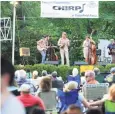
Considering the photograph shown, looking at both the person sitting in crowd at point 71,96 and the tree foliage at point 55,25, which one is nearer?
the person sitting in crowd at point 71,96

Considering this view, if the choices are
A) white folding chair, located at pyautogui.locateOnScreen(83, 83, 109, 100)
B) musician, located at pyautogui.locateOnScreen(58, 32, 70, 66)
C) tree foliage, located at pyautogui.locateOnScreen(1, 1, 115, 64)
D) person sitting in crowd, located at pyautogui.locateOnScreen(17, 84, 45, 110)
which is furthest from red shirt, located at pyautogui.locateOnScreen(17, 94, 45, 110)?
tree foliage, located at pyautogui.locateOnScreen(1, 1, 115, 64)

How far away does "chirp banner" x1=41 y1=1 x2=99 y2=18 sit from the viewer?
1991 cm

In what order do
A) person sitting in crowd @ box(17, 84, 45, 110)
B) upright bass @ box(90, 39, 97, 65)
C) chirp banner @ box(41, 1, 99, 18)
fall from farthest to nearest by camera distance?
upright bass @ box(90, 39, 97, 65)
chirp banner @ box(41, 1, 99, 18)
person sitting in crowd @ box(17, 84, 45, 110)

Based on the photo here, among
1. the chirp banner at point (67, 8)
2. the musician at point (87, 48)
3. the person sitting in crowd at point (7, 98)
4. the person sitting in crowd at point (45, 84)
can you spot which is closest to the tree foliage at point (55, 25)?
the musician at point (87, 48)

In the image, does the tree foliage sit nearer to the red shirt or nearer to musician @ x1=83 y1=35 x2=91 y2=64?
musician @ x1=83 y1=35 x2=91 y2=64

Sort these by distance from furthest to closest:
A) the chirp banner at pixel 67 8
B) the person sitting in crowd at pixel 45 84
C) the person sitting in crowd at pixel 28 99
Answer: the chirp banner at pixel 67 8 → the person sitting in crowd at pixel 45 84 → the person sitting in crowd at pixel 28 99

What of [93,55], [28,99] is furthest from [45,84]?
[93,55]

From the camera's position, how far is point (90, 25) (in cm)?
3006

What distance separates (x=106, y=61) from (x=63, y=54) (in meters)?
1.89

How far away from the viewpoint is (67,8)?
20000 millimetres

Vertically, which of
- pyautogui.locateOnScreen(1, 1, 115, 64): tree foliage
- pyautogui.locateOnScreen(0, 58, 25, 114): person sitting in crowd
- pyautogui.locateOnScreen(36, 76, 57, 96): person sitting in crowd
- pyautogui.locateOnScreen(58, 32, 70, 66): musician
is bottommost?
pyautogui.locateOnScreen(36, 76, 57, 96): person sitting in crowd

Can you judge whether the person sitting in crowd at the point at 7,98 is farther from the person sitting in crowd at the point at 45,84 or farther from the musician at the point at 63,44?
the musician at the point at 63,44

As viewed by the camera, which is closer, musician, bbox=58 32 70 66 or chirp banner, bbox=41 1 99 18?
chirp banner, bbox=41 1 99 18

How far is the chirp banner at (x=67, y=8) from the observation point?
19.9 metres
